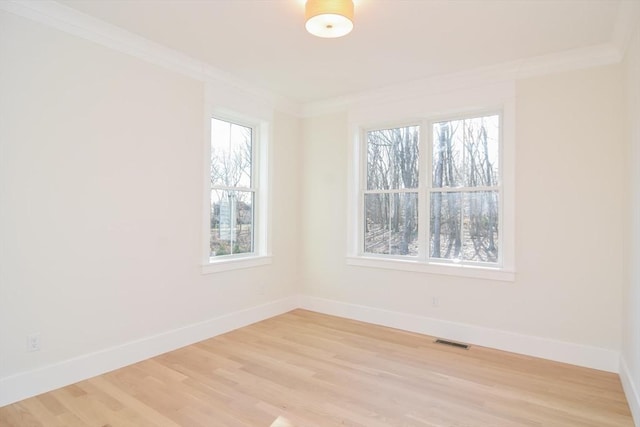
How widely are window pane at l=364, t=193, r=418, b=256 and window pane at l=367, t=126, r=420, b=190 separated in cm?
15

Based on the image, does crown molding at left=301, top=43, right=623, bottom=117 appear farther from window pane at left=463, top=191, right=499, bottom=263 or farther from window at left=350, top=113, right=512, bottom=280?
window pane at left=463, top=191, right=499, bottom=263

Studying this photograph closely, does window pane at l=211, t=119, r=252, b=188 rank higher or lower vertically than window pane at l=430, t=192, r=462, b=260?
higher

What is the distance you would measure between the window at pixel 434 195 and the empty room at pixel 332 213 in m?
0.02

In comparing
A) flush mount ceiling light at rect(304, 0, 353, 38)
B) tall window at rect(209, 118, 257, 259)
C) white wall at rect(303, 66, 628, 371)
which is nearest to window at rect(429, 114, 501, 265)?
white wall at rect(303, 66, 628, 371)

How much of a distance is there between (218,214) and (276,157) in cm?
112

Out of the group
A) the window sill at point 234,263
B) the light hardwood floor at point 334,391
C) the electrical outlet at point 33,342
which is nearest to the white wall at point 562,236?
the light hardwood floor at point 334,391

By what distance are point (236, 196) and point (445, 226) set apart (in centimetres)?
239

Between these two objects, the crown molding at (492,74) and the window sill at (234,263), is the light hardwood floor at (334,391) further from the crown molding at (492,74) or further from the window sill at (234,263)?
the crown molding at (492,74)

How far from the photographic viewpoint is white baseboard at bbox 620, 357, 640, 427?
90.1 inches

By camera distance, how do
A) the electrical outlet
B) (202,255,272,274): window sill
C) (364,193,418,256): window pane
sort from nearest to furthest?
the electrical outlet → (202,255,272,274): window sill → (364,193,418,256): window pane

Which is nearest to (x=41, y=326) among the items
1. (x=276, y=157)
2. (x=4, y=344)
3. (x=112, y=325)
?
(x=4, y=344)

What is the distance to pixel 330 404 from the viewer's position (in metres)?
2.50

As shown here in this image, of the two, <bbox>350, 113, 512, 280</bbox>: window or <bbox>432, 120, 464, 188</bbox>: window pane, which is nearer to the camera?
<bbox>350, 113, 512, 280</bbox>: window

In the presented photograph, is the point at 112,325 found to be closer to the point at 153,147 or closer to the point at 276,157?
the point at 153,147
